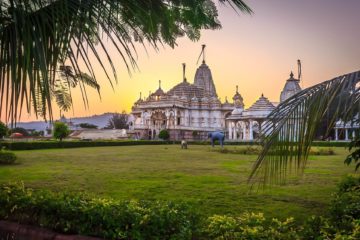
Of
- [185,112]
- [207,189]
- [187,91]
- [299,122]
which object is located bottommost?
[207,189]

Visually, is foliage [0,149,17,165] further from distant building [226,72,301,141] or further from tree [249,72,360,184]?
distant building [226,72,301,141]

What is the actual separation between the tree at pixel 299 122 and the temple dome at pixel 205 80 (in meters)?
62.4

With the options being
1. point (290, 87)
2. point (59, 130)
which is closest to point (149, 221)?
point (59, 130)

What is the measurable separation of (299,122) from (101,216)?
1.96 m

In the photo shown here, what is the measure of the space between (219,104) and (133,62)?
60.4 m

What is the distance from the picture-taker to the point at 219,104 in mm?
62500

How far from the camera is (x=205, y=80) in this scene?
216 feet

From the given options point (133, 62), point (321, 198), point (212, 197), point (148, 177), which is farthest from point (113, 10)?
point (148, 177)

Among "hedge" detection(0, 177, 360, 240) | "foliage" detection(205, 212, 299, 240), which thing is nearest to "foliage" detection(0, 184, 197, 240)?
"hedge" detection(0, 177, 360, 240)

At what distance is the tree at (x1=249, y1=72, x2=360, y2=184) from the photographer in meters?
2.60

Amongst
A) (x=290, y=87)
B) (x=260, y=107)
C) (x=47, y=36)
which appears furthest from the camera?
(x=290, y=87)

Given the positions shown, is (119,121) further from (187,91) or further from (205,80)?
(187,91)

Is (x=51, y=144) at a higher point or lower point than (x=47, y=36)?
lower

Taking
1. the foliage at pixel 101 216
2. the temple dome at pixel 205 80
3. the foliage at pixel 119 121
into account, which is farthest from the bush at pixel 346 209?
the foliage at pixel 119 121
